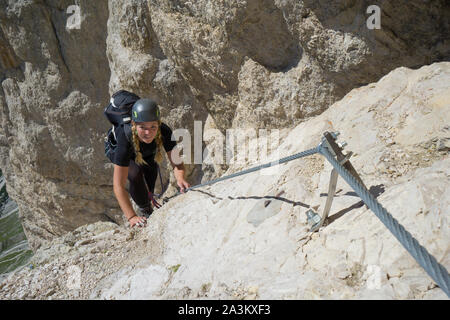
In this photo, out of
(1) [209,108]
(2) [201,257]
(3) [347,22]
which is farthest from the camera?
(1) [209,108]

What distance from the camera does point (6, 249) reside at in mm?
27141

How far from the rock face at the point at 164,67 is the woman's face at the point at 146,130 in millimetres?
1978

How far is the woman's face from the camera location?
3.68 m

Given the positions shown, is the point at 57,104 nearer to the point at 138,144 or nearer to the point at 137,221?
the point at 138,144

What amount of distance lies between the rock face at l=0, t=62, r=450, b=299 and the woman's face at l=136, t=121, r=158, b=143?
1.09 metres

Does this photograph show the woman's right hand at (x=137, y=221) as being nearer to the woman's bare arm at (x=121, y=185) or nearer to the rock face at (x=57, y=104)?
the woman's bare arm at (x=121, y=185)

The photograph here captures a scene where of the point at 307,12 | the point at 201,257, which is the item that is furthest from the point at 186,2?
the point at 201,257

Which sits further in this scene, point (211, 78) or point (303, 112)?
point (211, 78)

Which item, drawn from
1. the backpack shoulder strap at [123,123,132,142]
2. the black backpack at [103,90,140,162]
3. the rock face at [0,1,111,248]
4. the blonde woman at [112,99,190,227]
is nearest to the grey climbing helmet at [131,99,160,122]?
the blonde woman at [112,99,190,227]

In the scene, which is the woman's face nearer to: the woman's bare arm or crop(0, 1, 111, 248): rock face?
the woman's bare arm

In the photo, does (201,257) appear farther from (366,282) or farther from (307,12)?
(307,12)

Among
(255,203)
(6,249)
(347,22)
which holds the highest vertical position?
(347,22)

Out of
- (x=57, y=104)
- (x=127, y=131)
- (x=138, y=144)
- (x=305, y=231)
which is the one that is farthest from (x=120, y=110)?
(x=57, y=104)

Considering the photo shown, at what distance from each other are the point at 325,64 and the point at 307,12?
69cm
